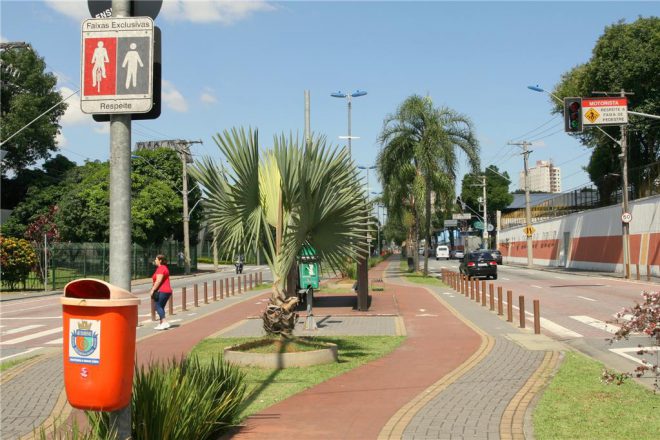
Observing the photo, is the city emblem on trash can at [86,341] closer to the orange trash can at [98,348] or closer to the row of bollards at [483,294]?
the orange trash can at [98,348]

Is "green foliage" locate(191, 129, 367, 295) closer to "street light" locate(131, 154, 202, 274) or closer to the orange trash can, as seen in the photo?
the orange trash can

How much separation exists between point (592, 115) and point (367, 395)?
25.0 m

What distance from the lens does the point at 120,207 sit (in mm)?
4559

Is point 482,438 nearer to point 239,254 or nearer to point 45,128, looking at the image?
point 239,254

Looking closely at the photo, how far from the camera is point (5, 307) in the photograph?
25.9 m

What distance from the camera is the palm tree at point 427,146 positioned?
3639 cm

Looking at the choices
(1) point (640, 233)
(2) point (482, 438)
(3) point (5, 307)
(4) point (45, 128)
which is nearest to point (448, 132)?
(1) point (640, 233)

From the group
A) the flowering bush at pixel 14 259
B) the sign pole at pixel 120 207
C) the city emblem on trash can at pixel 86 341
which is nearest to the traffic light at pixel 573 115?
the sign pole at pixel 120 207

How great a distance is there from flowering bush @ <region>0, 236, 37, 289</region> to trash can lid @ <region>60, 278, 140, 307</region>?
31886mm

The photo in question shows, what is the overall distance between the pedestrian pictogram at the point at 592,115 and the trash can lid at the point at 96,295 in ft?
92.7

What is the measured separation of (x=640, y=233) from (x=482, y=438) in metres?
37.0

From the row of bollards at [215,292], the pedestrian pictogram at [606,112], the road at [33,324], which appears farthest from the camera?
the pedestrian pictogram at [606,112]

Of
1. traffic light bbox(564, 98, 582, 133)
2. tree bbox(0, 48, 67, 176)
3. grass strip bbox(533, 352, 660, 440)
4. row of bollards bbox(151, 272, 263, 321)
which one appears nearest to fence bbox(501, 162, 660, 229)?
traffic light bbox(564, 98, 582, 133)

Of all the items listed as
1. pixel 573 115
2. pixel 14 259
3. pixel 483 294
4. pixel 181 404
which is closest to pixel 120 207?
pixel 181 404
